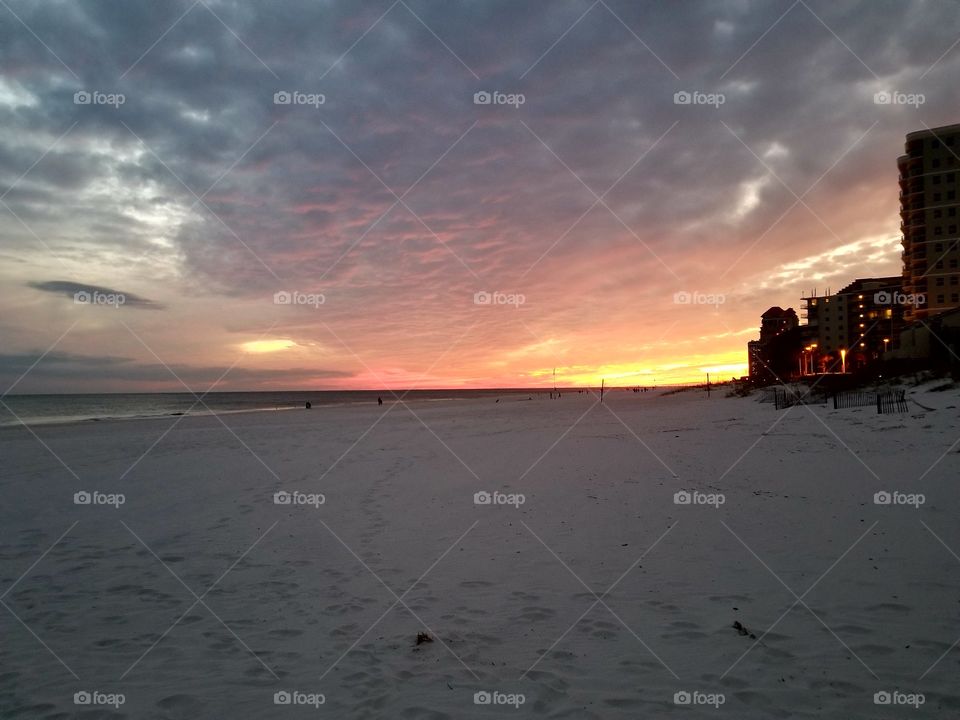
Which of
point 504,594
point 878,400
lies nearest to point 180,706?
point 504,594

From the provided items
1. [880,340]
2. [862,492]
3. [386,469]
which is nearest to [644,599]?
[862,492]

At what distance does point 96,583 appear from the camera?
736cm

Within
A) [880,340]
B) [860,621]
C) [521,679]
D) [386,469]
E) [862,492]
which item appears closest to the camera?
[521,679]

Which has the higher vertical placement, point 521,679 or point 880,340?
point 880,340

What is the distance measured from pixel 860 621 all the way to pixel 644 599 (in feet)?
7.30

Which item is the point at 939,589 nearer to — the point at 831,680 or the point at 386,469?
the point at 831,680
